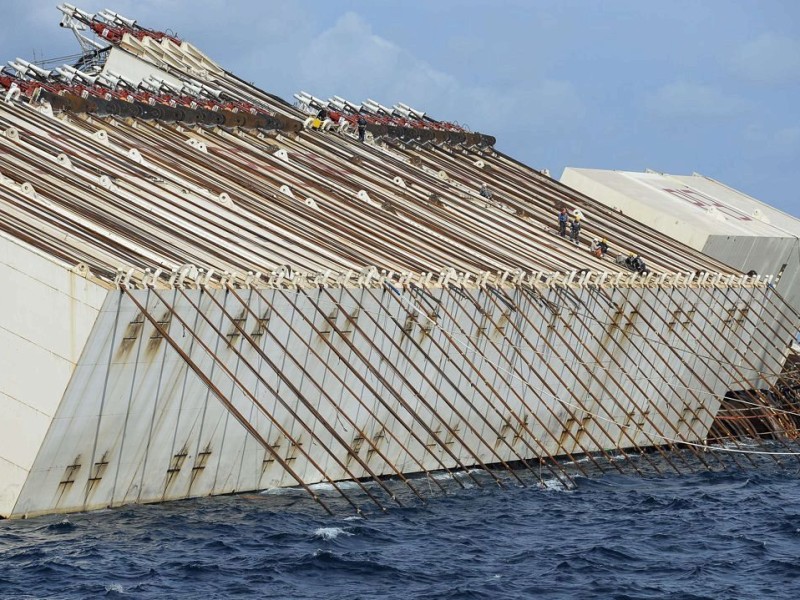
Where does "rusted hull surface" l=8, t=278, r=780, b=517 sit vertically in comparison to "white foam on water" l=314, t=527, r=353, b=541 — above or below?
above

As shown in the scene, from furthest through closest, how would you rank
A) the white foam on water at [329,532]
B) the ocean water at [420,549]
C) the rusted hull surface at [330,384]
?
the white foam on water at [329,532] < the rusted hull surface at [330,384] < the ocean water at [420,549]

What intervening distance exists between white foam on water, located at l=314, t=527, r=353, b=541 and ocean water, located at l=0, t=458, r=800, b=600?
0.05 metres

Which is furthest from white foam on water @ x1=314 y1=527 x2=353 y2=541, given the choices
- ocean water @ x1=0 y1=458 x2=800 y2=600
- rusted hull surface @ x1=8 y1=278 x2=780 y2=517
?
rusted hull surface @ x1=8 y1=278 x2=780 y2=517

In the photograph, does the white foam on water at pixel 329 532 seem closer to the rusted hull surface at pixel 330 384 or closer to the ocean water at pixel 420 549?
the ocean water at pixel 420 549

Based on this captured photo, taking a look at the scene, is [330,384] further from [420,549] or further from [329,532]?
[420,549]

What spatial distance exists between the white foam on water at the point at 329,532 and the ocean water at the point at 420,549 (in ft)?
0.15

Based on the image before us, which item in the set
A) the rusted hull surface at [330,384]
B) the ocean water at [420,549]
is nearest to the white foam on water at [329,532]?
Answer: the ocean water at [420,549]

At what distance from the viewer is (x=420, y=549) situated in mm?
52531

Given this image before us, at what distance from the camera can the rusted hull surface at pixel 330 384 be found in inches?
2035

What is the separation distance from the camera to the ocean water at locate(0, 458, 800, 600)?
4669 cm

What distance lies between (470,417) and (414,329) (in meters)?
6.09

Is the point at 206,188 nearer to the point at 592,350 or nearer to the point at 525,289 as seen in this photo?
the point at 525,289

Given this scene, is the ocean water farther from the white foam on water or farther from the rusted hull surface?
the rusted hull surface

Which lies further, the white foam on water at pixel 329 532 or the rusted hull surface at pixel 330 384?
the white foam on water at pixel 329 532
